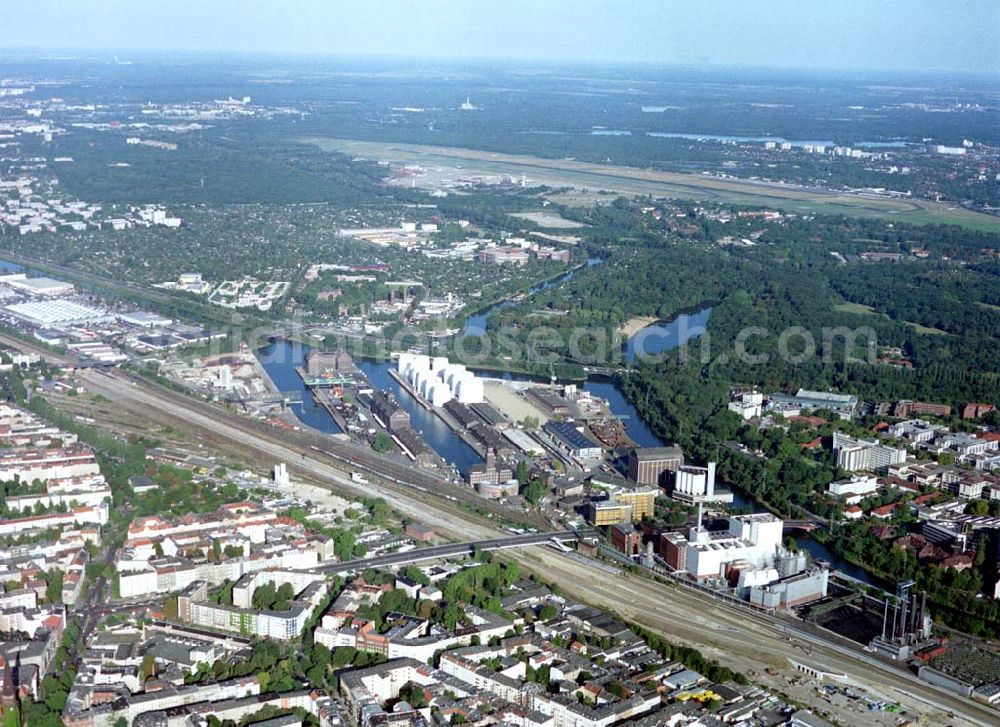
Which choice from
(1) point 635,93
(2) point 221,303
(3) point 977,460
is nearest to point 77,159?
(2) point 221,303

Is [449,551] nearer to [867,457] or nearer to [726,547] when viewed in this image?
[726,547]

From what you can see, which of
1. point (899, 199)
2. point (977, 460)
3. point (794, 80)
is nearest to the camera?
point (977, 460)

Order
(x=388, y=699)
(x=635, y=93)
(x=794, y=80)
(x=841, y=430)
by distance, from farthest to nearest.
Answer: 1. (x=794, y=80)
2. (x=635, y=93)
3. (x=841, y=430)
4. (x=388, y=699)

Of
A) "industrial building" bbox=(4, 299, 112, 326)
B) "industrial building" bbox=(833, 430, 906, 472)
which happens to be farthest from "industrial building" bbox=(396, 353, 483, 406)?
"industrial building" bbox=(4, 299, 112, 326)

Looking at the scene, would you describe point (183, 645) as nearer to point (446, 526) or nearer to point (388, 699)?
point (388, 699)

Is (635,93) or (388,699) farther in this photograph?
(635,93)

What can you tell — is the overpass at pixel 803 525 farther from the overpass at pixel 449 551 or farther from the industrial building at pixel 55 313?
the industrial building at pixel 55 313

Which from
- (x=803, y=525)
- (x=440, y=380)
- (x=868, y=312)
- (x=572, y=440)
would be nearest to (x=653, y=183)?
(x=868, y=312)

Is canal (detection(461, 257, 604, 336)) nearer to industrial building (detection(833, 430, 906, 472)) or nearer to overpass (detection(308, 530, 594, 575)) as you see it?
industrial building (detection(833, 430, 906, 472))
